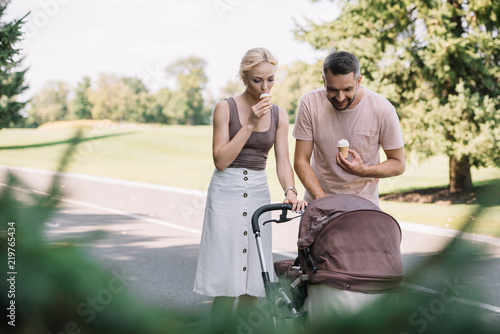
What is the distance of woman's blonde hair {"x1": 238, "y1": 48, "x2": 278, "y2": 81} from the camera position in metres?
3.31

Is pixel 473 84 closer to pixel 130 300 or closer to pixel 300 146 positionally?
pixel 300 146

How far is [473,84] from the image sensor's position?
1469 cm

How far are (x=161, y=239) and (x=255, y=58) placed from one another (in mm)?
5994

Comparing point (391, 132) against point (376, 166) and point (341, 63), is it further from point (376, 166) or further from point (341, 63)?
point (341, 63)

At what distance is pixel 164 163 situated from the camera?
32156 millimetres

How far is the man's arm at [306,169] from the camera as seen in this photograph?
331 cm

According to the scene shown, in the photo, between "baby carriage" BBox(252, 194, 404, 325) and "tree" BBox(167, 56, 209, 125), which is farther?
"tree" BBox(167, 56, 209, 125)

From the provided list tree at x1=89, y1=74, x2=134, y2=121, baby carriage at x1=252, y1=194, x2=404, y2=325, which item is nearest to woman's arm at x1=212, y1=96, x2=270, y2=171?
baby carriage at x1=252, y1=194, x2=404, y2=325

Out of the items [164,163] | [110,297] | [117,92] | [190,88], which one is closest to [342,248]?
[110,297]

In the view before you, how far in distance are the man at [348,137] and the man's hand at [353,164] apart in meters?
0.02

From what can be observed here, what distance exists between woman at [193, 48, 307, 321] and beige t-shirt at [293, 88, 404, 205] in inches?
11.8

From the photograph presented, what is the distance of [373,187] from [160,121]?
3100 inches

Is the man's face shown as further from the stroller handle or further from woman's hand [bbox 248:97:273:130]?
the stroller handle

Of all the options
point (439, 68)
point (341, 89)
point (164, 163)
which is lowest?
point (164, 163)
